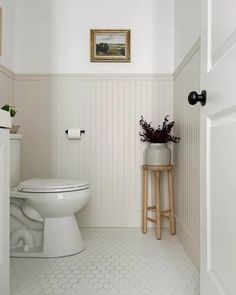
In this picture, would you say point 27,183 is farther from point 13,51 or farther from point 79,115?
point 13,51

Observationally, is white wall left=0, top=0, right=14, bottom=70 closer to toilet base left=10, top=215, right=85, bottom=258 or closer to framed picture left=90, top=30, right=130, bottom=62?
framed picture left=90, top=30, right=130, bottom=62

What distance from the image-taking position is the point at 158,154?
2211 mm

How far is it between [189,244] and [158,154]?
0.70 m

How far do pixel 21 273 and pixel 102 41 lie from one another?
6.10ft

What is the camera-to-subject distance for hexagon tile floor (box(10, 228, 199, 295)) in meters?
1.39

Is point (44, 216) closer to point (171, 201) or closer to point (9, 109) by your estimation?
point (9, 109)

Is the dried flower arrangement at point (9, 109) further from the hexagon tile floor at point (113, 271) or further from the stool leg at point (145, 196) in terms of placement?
the stool leg at point (145, 196)

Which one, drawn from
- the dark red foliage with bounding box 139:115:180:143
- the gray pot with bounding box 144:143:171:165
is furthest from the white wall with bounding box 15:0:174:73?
the gray pot with bounding box 144:143:171:165

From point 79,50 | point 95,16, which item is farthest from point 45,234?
point 95,16

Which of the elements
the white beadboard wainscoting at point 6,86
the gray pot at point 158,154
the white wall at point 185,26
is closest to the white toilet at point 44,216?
the white beadboard wainscoting at point 6,86

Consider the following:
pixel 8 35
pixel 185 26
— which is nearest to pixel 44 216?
pixel 8 35

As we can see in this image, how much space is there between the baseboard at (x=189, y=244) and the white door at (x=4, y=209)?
99cm

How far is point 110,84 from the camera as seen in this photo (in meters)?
2.48

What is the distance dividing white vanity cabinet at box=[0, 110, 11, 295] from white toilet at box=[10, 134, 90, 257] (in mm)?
512
